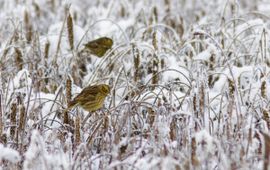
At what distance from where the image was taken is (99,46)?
4184 millimetres

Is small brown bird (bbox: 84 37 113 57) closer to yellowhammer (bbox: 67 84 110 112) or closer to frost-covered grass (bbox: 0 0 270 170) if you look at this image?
frost-covered grass (bbox: 0 0 270 170)

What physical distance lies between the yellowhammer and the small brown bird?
1109 millimetres

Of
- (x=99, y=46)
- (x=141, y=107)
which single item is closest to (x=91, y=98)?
(x=141, y=107)

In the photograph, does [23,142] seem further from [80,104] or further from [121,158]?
[121,158]

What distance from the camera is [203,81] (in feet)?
9.41

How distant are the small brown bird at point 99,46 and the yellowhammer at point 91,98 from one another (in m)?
1.11

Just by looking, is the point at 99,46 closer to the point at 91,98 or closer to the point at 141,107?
the point at 141,107

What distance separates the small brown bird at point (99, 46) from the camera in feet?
13.6

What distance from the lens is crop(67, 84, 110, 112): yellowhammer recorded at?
3012mm

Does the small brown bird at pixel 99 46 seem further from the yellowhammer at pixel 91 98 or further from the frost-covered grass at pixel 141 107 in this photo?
the yellowhammer at pixel 91 98

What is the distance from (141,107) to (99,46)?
2.88 feet

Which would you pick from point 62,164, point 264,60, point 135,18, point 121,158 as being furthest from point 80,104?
point 135,18

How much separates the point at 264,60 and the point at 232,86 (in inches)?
26.6

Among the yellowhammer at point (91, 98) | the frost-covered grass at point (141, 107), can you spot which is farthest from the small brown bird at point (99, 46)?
the yellowhammer at point (91, 98)
